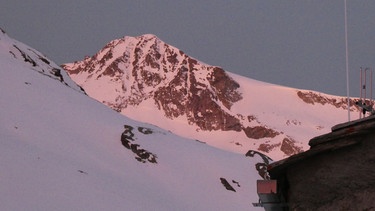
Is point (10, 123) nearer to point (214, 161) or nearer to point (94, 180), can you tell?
point (94, 180)

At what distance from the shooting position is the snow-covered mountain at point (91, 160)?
3114cm

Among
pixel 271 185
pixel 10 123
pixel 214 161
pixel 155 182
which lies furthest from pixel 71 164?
pixel 271 185

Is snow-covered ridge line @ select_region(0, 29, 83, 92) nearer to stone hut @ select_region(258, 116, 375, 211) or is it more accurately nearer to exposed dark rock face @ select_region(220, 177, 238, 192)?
exposed dark rock face @ select_region(220, 177, 238, 192)

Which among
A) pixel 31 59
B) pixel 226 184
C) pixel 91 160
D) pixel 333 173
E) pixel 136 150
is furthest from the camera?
pixel 31 59

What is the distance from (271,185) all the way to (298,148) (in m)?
172

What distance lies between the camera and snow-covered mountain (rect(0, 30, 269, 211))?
3114cm

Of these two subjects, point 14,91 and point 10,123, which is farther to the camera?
point 14,91

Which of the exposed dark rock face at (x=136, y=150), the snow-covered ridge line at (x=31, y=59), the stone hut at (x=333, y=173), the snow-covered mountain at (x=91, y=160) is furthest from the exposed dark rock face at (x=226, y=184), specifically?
the stone hut at (x=333, y=173)

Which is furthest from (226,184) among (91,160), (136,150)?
(91,160)

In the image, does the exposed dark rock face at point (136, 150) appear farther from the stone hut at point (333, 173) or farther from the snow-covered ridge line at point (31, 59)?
the stone hut at point (333, 173)

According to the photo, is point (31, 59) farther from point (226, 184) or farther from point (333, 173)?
point (333, 173)

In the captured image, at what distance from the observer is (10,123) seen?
39.7 meters

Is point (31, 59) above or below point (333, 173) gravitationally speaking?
above

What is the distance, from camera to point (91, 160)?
135 feet
